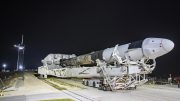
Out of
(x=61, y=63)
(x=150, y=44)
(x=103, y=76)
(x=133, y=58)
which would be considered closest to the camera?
(x=150, y=44)

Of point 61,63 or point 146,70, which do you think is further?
point 61,63

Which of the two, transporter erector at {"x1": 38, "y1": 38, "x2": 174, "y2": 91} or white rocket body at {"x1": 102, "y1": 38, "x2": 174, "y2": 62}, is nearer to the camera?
white rocket body at {"x1": 102, "y1": 38, "x2": 174, "y2": 62}

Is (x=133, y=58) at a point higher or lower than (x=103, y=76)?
higher

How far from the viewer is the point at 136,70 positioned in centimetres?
2586

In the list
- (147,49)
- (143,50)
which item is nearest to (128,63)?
(143,50)

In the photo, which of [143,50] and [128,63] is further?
[128,63]

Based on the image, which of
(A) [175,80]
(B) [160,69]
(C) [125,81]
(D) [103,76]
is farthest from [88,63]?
(B) [160,69]

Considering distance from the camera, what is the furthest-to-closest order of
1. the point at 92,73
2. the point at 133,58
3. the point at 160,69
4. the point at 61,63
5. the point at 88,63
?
the point at 160,69, the point at 61,63, the point at 88,63, the point at 92,73, the point at 133,58

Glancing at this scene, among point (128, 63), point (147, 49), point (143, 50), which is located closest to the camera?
point (147, 49)

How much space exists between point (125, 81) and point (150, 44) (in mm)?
5677

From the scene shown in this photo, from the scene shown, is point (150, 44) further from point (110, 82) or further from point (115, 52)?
point (110, 82)

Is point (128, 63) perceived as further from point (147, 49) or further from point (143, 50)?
point (147, 49)

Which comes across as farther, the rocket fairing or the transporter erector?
the transporter erector

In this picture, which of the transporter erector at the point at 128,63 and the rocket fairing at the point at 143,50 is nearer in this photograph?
the rocket fairing at the point at 143,50
